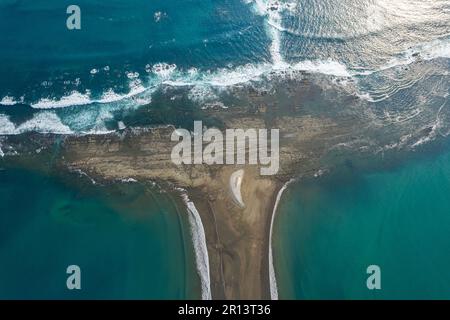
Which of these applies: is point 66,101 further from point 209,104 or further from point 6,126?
point 209,104

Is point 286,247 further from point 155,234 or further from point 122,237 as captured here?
point 122,237

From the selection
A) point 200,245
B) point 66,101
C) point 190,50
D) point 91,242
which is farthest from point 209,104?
point 91,242

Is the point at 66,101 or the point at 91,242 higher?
the point at 66,101

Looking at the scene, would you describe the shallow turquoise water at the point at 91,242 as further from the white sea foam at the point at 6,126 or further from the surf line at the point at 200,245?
the white sea foam at the point at 6,126

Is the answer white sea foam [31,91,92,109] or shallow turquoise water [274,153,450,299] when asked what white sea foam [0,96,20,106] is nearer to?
white sea foam [31,91,92,109]

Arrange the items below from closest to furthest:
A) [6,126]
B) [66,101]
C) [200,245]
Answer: [200,245]
[6,126]
[66,101]

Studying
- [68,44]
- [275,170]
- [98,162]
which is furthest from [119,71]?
[275,170]

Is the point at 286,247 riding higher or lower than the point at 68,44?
lower
